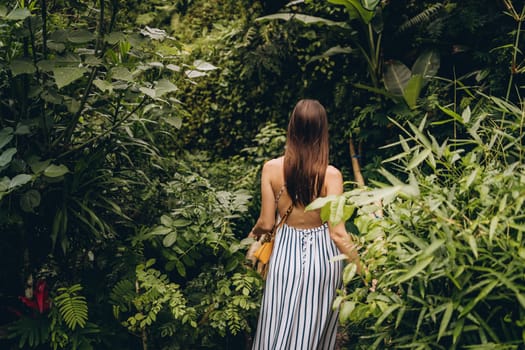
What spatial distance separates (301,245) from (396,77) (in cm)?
248

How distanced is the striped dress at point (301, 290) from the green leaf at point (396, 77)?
2.23 m

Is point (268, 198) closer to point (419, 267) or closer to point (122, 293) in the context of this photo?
point (122, 293)

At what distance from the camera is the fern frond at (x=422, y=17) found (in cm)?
498

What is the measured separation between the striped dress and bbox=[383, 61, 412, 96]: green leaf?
7.33 feet

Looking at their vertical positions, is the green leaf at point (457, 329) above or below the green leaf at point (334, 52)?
below

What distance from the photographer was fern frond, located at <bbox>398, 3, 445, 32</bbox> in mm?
4984

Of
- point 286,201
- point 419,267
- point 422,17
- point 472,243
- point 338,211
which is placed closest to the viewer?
point 472,243

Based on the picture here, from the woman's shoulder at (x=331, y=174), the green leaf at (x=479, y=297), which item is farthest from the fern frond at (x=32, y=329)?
the green leaf at (x=479, y=297)

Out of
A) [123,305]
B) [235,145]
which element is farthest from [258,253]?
[235,145]

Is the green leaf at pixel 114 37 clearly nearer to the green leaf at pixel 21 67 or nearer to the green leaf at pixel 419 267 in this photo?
the green leaf at pixel 21 67

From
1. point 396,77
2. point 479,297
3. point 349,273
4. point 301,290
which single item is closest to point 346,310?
point 349,273

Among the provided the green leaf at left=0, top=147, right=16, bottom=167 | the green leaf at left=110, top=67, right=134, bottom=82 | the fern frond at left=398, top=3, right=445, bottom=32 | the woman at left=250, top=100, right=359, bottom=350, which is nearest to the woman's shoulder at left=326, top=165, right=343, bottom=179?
the woman at left=250, top=100, right=359, bottom=350

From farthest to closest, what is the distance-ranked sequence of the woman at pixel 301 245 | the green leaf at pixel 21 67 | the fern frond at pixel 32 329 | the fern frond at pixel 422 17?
the fern frond at pixel 422 17 < the fern frond at pixel 32 329 < the woman at pixel 301 245 < the green leaf at pixel 21 67

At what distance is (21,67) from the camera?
9.31ft
